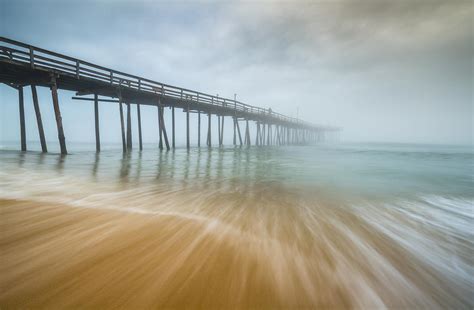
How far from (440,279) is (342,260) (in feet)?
2.61

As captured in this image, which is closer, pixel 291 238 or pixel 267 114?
pixel 291 238

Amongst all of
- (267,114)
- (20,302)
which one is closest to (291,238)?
(20,302)

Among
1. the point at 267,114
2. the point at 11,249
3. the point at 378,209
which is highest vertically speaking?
the point at 267,114

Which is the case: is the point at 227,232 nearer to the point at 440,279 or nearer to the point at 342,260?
the point at 342,260

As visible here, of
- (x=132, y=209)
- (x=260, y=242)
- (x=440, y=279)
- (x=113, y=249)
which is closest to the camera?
(x=440, y=279)

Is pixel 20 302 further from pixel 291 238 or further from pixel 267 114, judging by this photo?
pixel 267 114

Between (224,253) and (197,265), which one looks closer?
(197,265)

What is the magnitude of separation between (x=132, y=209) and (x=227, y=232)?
1.66 m

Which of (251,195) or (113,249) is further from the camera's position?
(251,195)

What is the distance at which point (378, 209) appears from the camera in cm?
372

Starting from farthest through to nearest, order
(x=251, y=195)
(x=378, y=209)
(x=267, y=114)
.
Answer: (x=267, y=114) → (x=251, y=195) → (x=378, y=209)

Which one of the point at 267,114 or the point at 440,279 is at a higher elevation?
the point at 267,114

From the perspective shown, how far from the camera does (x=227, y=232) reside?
8.00 feet

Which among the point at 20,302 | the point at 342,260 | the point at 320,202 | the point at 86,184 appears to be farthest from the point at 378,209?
the point at 86,184
